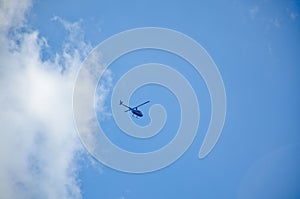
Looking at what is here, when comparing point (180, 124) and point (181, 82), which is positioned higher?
point (181, 82)

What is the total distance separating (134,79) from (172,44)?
11.4 ft

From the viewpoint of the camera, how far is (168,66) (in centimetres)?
2181

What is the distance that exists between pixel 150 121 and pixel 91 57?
221 inches

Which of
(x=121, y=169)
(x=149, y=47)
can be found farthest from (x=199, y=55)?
(x=121, y=169)

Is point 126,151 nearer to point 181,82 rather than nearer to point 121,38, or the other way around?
point 181,82

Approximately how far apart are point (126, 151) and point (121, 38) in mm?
7375

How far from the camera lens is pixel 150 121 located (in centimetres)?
2144

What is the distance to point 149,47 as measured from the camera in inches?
846

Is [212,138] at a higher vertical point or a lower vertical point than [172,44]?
lower

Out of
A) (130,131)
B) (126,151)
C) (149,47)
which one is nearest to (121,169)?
(126,151)

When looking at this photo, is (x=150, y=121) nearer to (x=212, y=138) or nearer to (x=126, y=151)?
(x=126, y=151)

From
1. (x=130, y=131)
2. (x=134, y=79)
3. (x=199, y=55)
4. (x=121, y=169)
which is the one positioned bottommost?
(x=121, y=169)

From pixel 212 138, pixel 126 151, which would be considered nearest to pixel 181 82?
pixel 212 138

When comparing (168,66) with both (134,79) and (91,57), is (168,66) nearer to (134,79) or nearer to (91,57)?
(134,79)
